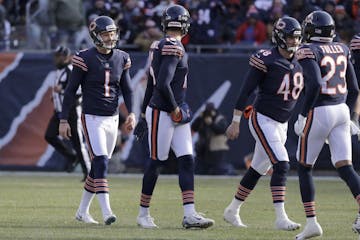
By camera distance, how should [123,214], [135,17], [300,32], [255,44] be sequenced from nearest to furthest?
[300,32] < [123,214] < [255,44] < [135,17]

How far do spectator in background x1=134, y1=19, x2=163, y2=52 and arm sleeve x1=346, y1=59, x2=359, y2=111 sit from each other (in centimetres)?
1071

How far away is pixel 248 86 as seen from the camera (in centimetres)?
975

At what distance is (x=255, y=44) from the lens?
1998 centimetres

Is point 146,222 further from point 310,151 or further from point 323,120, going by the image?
point 323,120

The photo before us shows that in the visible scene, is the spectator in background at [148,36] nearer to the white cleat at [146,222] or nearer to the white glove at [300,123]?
the white cleat at [146,222]

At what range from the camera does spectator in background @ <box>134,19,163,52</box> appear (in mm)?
19875

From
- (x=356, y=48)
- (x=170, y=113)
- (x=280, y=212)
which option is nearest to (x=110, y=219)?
(x=170, y=113)

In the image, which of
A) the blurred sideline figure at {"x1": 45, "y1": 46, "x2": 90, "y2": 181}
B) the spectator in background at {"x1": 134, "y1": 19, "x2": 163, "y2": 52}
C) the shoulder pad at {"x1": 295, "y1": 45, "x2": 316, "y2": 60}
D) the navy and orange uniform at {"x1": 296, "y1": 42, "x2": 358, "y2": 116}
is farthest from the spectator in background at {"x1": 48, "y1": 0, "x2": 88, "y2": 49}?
the shoulder pad at {"x1": 295, "y1": 45, "x2": 316, "y2": 60}

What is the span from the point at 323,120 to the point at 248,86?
104 cm

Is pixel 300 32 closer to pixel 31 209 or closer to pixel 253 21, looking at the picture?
pixel 31 209

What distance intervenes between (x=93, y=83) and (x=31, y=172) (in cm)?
901

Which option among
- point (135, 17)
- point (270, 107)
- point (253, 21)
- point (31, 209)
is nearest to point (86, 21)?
point (135, 17)

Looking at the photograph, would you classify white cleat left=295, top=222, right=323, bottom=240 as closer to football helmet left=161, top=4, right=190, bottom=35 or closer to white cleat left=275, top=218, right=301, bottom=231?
white cleat left=275, top=218, right=301, bottom=231

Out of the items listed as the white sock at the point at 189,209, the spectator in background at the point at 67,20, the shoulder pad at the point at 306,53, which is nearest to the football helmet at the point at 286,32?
the shoulder pad at the point at 306,53
